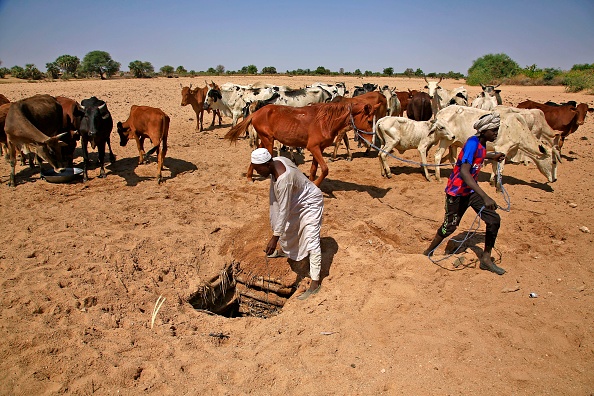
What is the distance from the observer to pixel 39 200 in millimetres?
7023

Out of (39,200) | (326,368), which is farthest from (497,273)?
(39,200)

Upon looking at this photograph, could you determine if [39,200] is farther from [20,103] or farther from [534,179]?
[534,179]

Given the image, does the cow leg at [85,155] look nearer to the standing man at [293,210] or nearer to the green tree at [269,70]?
the standing man at [293,210]

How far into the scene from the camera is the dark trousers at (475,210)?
14.6 ft

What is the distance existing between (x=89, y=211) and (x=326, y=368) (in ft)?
16.9

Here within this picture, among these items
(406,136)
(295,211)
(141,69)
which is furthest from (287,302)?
(141,69)

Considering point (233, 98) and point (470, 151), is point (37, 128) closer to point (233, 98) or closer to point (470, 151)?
point (233, 98)

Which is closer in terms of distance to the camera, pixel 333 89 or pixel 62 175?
pixel 62 175

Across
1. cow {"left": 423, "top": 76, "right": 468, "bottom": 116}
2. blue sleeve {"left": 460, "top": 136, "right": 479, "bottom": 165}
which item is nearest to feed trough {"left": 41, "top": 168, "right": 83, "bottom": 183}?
blue sleeve {"left": 460, "top": 136, "right": 479, "bottom": 165}

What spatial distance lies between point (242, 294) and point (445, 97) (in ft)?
35.3

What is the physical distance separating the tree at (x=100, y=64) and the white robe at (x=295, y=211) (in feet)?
160

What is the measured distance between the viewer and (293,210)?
4516 millimetres

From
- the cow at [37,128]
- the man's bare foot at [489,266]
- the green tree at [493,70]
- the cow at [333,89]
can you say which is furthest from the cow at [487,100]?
the green tree at [493,70]

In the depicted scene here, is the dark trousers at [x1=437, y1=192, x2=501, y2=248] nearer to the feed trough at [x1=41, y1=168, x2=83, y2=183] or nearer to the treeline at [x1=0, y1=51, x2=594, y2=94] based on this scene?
the feed trough at [x1=41, y1=168, x2=83, y2=183]
